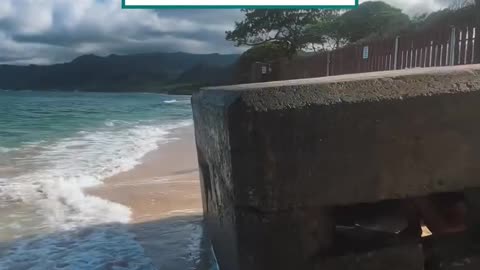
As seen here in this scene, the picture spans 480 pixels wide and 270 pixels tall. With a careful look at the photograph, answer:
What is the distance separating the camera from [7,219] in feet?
19.1

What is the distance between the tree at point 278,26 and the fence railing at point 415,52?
69.0ft

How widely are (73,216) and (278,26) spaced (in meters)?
33.7

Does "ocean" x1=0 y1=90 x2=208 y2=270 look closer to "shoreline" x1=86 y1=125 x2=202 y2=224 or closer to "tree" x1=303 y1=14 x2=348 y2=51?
"shoreline" x1=86 y1=125 x2=202 y2=224

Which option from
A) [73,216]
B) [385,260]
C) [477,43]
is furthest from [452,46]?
[385,260]

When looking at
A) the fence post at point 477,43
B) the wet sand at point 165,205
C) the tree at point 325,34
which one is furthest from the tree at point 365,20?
the fence post at point 477,43

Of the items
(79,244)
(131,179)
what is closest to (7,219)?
(79,244)

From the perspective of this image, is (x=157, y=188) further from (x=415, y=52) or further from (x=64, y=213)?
(x=415, y=52)

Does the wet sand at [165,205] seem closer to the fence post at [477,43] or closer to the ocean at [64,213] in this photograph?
the ocean at [64,213]

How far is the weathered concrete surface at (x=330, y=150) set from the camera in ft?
6.46

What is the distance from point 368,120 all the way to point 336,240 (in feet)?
1.76

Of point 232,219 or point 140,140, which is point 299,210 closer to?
point 232,219

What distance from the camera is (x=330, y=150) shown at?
6.55ft

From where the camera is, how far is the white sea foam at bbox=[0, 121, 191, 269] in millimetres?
4285

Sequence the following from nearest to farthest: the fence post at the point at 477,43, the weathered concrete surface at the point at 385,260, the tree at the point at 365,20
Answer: the weathered concrete surface at the point at 385,260, the fence post at the point at 477,43, the tree at the point at 365,20
